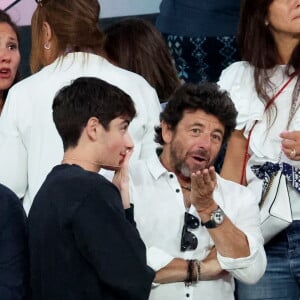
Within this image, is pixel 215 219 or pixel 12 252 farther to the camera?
pixel 215 219

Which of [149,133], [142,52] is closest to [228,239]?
[149,133]

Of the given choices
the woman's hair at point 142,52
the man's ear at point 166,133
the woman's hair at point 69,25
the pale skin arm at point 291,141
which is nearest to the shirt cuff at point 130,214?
the man's ear at point 166,133

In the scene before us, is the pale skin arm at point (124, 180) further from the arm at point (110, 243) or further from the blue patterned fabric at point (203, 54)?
the blue patterned fabric at point (203, 54)

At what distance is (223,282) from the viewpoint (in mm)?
4047

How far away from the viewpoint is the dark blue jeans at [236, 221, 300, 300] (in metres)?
4.17

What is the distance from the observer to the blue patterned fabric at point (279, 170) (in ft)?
13.8

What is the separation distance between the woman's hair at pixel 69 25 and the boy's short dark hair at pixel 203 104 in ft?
1.65

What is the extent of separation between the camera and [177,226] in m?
4.05

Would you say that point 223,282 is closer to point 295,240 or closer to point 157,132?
point 295,240

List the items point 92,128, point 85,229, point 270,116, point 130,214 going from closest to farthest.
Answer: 1. point 85,229
2. point 92,128
3. point 130,214
4. point 270,116

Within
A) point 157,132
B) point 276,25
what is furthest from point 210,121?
point 276,25

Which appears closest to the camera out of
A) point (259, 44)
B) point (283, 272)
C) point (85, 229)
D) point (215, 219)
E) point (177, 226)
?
point (85, 229)

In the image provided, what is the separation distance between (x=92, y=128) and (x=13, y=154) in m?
0.84

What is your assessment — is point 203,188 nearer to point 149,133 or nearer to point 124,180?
point 124,180
